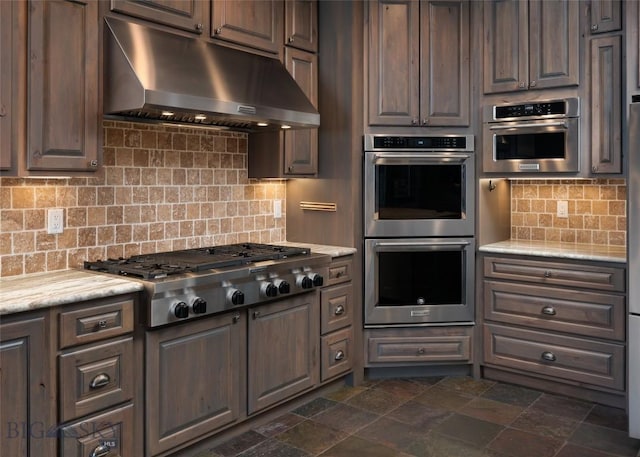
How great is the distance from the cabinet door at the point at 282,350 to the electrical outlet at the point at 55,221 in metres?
1.03

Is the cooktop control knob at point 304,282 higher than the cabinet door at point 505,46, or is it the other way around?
the cabinet door at point 505,46

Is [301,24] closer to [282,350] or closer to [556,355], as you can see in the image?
[282,350]

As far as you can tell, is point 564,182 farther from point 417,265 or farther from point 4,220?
point 4,220

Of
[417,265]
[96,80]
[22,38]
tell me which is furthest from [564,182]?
[22,38]

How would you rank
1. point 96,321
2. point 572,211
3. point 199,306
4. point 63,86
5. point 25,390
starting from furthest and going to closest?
point 572,211
point 199,306
point 63,86
point 96,321
point 25,390

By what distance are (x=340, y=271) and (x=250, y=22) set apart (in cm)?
160

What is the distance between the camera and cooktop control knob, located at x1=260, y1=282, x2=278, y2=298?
9.53 ft

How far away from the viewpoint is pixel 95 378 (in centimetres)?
224

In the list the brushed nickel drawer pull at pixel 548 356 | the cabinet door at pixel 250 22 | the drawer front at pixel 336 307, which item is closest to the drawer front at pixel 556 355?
the brushed nickel drawer pull at pixel 548 356

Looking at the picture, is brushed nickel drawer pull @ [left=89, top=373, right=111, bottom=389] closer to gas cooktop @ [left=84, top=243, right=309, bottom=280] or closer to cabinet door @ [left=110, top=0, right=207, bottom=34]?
gas cooktop @ [left=84, top=243, right=309, bottom=280]

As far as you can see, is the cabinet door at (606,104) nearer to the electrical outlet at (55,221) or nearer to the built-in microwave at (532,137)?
the built-in microwave at (532,137)

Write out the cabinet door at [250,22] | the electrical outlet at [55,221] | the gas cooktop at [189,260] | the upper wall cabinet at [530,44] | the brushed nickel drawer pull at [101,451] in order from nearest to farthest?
the brushed nickel drawer pull at [101,451] → the gas cooktop at [189,260] → the electrical outlet at [55,221] → the cabinet door at [250,22] → the upper wall cabinet at [530,44]

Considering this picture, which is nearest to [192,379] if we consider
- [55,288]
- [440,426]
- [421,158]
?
[55,288]

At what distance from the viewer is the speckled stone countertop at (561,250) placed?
3373mm
